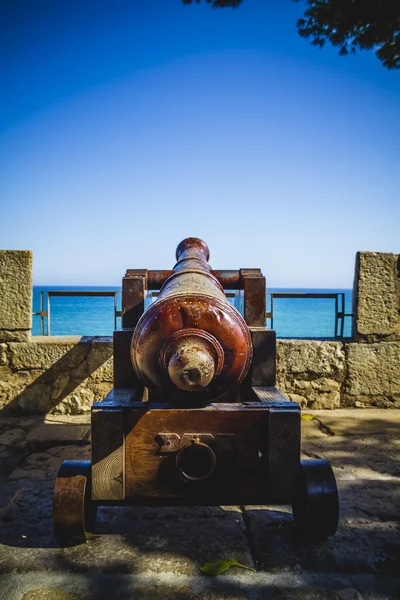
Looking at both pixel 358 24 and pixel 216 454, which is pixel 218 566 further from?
pixel 358 24

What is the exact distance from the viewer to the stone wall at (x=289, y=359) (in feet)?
14.7

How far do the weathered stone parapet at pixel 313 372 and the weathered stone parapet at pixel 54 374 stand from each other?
1.91 metres

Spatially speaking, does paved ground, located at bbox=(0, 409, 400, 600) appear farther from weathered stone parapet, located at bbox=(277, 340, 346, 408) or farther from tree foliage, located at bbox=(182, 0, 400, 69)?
tree foliage, located at bbox=(182, 0, 400, 69)

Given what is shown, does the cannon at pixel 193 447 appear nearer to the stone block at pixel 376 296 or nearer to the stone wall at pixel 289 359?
the stone wall at pixel 289 359

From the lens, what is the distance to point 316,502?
214cm

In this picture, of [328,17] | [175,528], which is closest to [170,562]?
[175,528]

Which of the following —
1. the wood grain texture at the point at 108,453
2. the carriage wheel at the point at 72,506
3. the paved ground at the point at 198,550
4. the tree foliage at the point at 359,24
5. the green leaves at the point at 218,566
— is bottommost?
the paved ground at the point at 198,550

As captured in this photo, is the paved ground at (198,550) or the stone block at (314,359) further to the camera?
the stone block at (314,359)

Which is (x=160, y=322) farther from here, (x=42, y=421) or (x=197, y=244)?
(x=42, y=421)

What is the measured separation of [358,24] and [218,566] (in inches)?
228

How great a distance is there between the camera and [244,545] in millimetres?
2178

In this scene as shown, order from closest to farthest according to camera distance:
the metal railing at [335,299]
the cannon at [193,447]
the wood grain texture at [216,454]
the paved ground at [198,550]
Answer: the paved ground at [198,550]
the cannon at [193,447]
the wood grain texture at [216,454]
the metal railing at [335,299]

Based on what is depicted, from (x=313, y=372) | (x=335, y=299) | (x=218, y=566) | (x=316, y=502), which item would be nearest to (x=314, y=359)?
(x=313, y=372)

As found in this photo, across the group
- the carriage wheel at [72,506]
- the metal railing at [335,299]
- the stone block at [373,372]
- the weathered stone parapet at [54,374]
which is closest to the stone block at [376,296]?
the stone block at [373,372]
